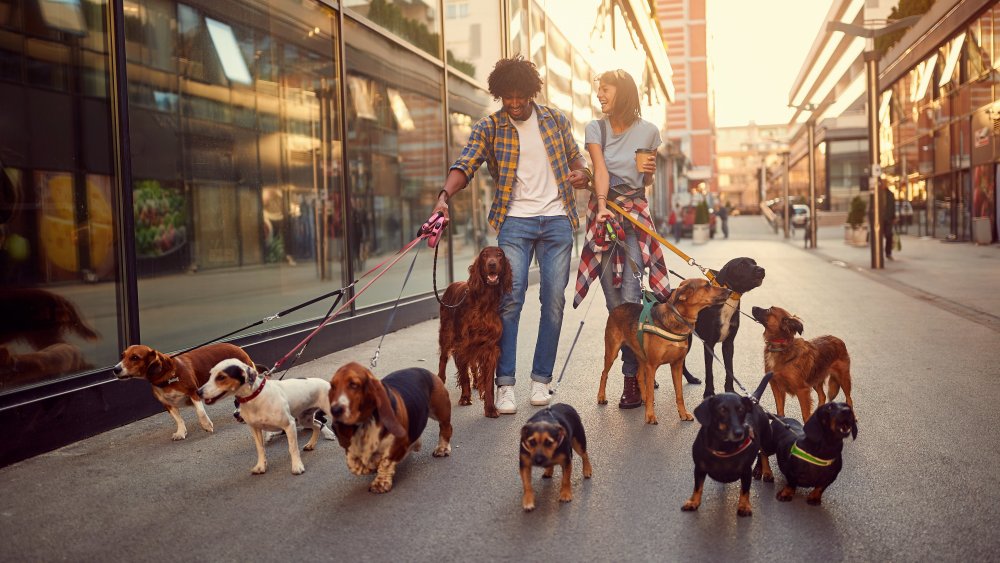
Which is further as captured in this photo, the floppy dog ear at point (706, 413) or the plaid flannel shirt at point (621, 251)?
the plaid flannel shirt at point (621, 251)

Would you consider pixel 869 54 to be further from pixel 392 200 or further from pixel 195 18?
pixel 195 18

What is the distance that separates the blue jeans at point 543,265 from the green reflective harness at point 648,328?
23.3 inches

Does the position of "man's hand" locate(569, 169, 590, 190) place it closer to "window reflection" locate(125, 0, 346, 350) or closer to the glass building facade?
the glass building facade

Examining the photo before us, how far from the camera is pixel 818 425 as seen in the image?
368cm

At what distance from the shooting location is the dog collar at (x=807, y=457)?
366 centimetres

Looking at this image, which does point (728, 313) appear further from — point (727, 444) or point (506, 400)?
point (727, 444)

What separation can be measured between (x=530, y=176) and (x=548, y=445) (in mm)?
2582

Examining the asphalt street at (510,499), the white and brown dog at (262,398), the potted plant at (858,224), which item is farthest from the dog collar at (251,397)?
the potted plant at (858,224)

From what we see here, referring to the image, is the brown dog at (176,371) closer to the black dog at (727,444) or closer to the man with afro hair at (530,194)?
the man with afro hair at (530,194)

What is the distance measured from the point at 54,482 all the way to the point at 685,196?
2240 inches

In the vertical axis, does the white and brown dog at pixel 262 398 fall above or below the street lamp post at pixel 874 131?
below

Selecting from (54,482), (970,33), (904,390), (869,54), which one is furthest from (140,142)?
(970,33)

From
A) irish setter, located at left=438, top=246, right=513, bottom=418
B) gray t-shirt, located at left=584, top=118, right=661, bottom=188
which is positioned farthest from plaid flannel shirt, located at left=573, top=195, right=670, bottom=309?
irish setter, located at left=438, top=246, right=513, bottom=418

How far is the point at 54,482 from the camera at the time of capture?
4.43 m
